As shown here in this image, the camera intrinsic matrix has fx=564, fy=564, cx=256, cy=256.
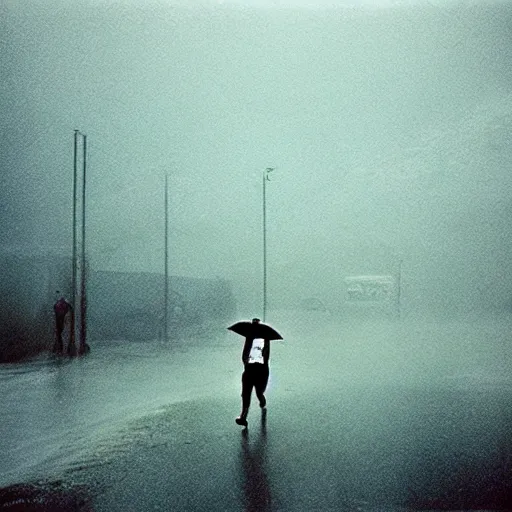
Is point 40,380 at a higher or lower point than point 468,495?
lower

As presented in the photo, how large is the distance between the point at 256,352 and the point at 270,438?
5.08 ft

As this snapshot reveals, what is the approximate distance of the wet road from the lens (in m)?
6.06

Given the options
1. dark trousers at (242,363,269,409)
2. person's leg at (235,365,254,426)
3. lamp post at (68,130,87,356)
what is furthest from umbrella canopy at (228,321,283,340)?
lamp post at (68,130,87,356)

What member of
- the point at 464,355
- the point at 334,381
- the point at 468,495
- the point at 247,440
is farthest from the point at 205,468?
the point at 464,355

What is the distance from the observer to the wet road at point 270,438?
6062 mm

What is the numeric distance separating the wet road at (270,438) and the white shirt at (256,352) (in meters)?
1.11

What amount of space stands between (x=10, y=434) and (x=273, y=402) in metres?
5.24

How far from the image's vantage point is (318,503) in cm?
576

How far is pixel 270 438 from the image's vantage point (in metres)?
8.65

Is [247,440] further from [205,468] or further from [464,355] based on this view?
[464,355]

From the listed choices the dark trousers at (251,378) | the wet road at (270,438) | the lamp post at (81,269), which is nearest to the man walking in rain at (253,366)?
the dark trousers at (251,378)

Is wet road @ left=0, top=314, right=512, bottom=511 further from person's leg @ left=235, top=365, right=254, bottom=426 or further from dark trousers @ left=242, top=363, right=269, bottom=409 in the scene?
dark trousers @ left=242, top=363, right=269, bottom=409

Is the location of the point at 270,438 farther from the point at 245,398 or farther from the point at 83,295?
the point at 83,295

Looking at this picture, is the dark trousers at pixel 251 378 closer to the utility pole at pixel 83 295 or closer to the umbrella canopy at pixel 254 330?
the umbrella canopy at pixel 254 330
